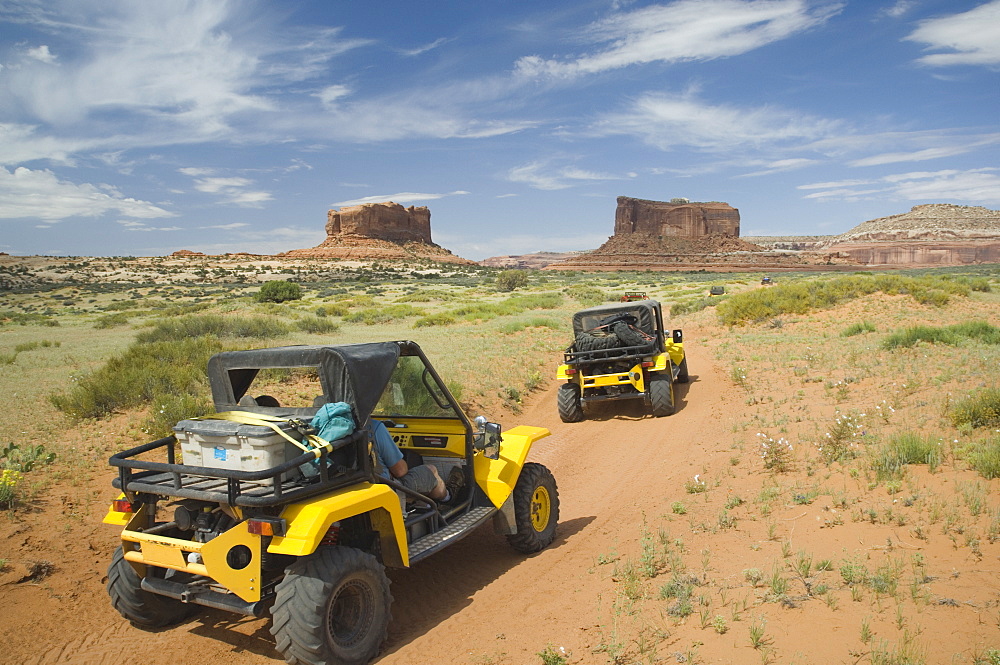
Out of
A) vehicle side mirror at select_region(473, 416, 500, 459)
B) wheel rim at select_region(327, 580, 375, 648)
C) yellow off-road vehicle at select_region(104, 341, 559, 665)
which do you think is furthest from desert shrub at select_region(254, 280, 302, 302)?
wheel rim at select_region(327, 580, 375, 648)

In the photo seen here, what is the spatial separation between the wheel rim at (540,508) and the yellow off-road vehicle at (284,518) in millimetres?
1008

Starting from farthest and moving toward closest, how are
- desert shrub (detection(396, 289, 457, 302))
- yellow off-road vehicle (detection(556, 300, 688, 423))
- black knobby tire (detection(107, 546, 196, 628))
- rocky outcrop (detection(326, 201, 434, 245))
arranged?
rocky outcrop (detection(326, 201, 434, 245)) < desert shrub (detection(396, 289, 457, 302)) < yellow off-road vehicle (detection(556, 300, 688, 423)) < black knobby tire (detection(107, 546, 196, 628))

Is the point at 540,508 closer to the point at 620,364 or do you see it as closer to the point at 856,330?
the point at 620,364

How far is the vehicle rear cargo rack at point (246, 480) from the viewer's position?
12.2 feet

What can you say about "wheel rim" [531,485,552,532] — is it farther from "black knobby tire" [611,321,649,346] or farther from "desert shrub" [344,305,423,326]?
"desert shrub" [344,305,423,326]

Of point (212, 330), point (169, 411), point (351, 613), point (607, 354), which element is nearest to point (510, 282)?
point (212, 330)

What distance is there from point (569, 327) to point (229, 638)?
68.9ft

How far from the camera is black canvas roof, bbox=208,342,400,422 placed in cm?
425

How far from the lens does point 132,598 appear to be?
14.8ft

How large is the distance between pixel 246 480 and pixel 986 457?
625 centimetres

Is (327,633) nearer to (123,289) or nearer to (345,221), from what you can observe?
(123,289)

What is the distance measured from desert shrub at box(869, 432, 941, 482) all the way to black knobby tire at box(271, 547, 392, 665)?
492 cm

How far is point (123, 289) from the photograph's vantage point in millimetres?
58750

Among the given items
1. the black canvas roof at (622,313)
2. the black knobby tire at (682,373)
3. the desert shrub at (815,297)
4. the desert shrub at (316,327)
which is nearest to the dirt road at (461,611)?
the black canvas roof at (622,313)
